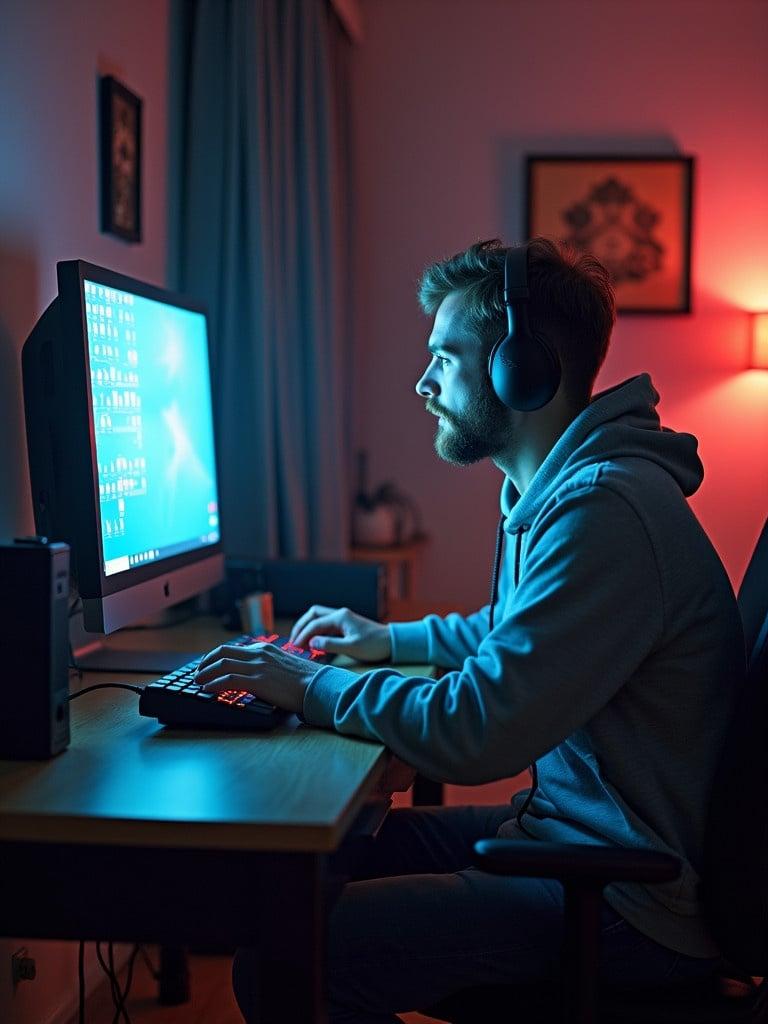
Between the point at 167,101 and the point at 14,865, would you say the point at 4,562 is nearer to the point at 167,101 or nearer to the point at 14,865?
the point at 14,865

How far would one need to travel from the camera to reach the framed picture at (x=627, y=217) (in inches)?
139

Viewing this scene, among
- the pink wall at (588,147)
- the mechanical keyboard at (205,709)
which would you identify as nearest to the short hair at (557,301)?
the mechanical keyboard at (205,709)

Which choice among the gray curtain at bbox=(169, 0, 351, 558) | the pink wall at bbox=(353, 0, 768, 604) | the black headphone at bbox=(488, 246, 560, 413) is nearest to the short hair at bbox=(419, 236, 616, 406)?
the black headphone at bbox=(488, 246, 560, 413)

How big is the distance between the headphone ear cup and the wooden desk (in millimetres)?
505

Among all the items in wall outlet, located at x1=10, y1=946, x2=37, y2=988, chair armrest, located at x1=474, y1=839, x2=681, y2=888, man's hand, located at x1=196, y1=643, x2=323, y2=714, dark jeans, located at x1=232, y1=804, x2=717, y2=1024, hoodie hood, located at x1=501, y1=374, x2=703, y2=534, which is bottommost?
wall outlet, located at x1=10, y1=946, x2=37, y2=988

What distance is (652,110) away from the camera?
11.6 ft

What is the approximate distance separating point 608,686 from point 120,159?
1.46 meters

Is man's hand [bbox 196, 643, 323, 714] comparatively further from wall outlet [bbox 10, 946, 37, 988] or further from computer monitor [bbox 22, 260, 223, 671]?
wall outlet [bbox 10, 946, 37, 988]

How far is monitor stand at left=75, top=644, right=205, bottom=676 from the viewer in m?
1.63

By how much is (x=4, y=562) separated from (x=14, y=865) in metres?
0.29

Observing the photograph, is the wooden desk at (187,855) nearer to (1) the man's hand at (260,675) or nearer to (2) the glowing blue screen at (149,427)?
(1) the man's hand at (260,675)

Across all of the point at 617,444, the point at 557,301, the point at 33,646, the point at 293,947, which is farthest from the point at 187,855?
the point at 557,301

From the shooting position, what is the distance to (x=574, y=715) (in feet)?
3.74

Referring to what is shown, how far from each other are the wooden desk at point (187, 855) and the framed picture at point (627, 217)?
273 centimetres
